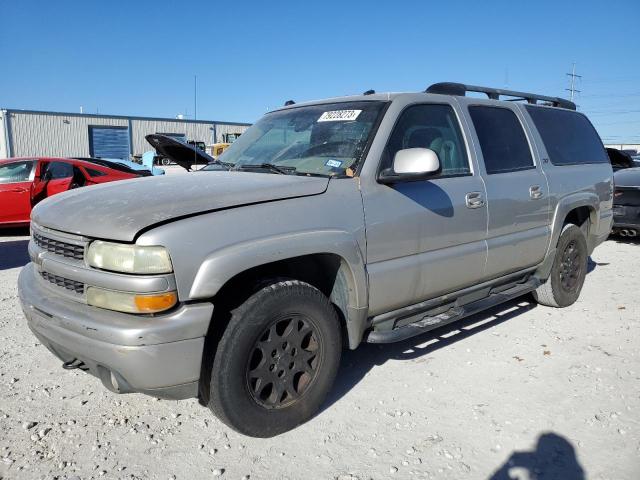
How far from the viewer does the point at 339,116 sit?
3445 millimetres

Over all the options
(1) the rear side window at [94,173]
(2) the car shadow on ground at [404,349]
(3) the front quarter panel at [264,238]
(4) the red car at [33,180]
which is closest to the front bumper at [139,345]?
(3) the front quarter panel at [264,238]

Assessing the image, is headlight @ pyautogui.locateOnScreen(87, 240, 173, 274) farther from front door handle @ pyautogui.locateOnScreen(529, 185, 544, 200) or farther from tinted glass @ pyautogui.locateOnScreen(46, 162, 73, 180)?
tinted glass @ pyautogui.locateOnScreen(46, 162, 73, 180)

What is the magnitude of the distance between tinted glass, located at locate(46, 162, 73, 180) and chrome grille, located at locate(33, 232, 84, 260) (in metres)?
7.55

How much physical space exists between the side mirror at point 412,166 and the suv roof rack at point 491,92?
1088 millimetres

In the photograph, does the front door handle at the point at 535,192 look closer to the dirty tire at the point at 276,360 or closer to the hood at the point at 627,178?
the dirty tire at the point at 276,360

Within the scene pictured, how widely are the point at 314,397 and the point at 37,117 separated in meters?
42.0

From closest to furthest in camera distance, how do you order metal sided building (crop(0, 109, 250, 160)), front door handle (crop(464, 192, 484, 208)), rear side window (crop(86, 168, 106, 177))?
1. front door handle (crop(464, 192, 484, 208))
2. rear side window (crop(86, 168, 106, 177))
3. metal sided building (crop(0, 109, 250, 160))

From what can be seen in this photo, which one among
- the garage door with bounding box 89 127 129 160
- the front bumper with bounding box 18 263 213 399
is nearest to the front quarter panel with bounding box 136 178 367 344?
the front bumper with bounding box 18 263 213 399

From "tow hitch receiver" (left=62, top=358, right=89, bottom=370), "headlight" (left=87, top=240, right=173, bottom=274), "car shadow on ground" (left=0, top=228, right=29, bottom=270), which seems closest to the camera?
"headlight" (left=87, top=240, right=173, bottom=274)

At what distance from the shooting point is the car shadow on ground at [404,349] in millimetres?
3432

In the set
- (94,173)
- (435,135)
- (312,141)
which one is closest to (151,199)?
(312,141)

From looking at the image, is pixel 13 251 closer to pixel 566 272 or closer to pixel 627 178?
pixel 566 272

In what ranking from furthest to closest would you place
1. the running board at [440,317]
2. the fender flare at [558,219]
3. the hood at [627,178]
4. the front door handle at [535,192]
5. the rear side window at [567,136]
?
the hood at [627,178] < the rear side window at [567,136] < the fender flare at [558,219] < the front door handle at [535,192] < the running board at [440,317]

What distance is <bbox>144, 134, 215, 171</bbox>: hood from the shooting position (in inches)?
177
